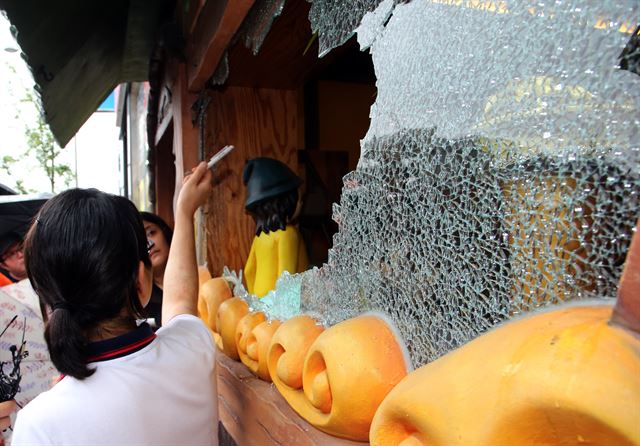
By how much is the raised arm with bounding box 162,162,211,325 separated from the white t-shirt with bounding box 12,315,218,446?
0.50ft

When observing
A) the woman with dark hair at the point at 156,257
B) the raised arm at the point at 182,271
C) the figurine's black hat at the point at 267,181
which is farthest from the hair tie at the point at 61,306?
the woman with dark hair at the point at 156,257

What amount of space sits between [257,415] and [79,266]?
765 millimetres

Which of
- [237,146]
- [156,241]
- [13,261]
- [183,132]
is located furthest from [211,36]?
[13,261]

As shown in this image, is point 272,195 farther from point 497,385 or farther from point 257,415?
point 497,385

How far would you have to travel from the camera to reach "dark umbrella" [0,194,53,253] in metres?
2.04

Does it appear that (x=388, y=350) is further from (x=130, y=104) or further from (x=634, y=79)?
(x=130, y=104)

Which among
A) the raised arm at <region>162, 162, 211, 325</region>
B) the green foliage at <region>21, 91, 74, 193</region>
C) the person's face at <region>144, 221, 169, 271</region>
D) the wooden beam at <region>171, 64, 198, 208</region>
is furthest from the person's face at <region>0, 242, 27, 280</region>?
the green foliage at <region>21, 91, 74, 193</region>

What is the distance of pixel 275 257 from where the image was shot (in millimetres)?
1926

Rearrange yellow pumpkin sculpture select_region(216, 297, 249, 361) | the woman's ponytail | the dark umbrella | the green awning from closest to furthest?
the woman's ponytail, yellow pumpkin sculpture select_region(216, 297, 249, 361), the dark umbrella, the green awning

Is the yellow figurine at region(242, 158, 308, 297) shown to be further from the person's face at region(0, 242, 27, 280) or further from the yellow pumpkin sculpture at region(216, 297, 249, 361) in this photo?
the person's face at region(0, 242, 27, 280)

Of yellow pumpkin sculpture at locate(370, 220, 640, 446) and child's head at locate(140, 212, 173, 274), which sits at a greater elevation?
yellow pumpkin sculpture at locate(370, 220, 640, 446)

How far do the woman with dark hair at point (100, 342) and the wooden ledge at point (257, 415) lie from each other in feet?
0.78

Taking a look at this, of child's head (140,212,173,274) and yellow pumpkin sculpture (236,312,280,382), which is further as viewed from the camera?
child's head (140,212,173,274)

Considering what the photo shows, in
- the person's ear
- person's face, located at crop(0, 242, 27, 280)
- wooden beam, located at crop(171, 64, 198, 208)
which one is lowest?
person's face, located at crop(0, 242, 27, 280)
